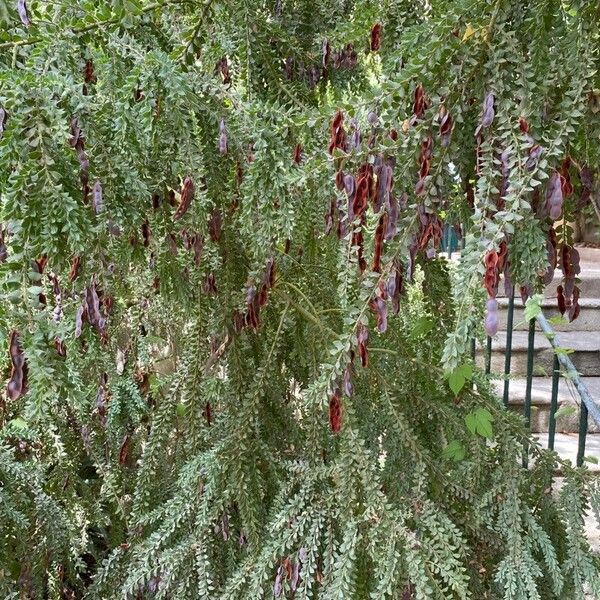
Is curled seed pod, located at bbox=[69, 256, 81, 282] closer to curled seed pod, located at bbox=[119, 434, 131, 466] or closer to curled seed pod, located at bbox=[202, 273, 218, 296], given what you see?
curled seed pod, located at bbox=[202, 273, 218, 296]

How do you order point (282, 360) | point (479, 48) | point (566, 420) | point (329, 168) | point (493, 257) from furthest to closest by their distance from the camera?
point (566, 420), point (282, 360), point (329, 168), point (479, 48), point (493, 257)

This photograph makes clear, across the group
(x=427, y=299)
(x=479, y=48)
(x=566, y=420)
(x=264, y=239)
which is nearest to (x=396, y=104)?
(x=479, y=48)

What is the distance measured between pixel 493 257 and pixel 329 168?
310mm

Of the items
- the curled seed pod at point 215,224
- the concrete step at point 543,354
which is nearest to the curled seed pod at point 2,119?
the curled seed pod at point 215,224

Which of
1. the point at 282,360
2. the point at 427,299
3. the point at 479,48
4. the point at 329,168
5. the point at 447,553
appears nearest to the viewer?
the point at 479,48

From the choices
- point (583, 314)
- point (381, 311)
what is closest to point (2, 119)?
point (381, 311)

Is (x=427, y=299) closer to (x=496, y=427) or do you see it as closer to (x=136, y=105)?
(x=496, y=427)

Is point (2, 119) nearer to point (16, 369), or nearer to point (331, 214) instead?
point (16, 369)

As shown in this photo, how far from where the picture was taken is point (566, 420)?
111 inches

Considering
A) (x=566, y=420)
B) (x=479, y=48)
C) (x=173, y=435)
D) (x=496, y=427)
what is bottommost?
(x=566, y=420)

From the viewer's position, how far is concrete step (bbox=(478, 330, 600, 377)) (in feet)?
10.0

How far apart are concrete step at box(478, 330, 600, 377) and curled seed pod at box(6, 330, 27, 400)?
8.11ft

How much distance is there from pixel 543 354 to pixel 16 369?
2699mm

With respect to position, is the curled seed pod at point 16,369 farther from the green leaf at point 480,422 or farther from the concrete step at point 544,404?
the concrete step at point 544,404
